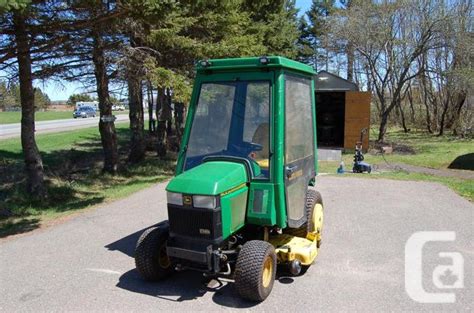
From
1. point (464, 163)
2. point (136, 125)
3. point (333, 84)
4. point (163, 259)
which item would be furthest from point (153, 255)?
point (333, 84)

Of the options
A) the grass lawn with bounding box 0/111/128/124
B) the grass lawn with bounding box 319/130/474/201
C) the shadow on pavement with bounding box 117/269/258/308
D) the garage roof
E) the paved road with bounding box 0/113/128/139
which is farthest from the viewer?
the grass lawn with bounding box 0/111/128/124

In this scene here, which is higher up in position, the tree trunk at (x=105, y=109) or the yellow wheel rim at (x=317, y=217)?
the tree trunk at (x=105, y=109)

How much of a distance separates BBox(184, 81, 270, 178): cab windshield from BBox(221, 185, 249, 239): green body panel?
37cm

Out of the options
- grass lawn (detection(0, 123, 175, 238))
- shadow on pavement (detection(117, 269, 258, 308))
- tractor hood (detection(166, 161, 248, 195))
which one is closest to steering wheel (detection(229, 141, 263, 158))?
tractor hood (detection(166, 161, 248, 195))

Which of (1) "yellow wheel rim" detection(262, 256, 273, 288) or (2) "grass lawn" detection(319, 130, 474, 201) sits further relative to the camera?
(2) "grass lawn" detection(319, 130, 474, 201)

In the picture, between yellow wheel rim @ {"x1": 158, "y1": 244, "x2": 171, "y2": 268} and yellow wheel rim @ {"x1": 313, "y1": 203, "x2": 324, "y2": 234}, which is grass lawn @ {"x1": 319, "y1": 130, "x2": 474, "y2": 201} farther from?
yellow wheel rim @ {"x1": 158, "y1": 244, "x2": 171, "y2": 268}

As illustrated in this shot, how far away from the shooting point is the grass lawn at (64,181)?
29.7 ft

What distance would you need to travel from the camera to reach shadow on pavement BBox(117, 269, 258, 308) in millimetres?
4492

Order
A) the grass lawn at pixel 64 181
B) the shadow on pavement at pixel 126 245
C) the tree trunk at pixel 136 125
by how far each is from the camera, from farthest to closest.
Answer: the tree trunk at pixel 136 125 → the grass lawn at pixel 64 181 → the shadow on pavement at pixel 126 245

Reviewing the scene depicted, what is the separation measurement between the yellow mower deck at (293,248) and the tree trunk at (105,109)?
766 cm

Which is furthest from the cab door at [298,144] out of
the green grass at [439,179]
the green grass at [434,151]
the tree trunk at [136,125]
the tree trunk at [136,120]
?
the green grass at [434,151]

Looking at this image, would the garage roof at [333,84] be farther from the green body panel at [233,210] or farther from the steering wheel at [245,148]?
the green body panel at [233,210]

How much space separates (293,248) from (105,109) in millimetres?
10031

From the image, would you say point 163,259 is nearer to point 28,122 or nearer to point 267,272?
point 267,272
